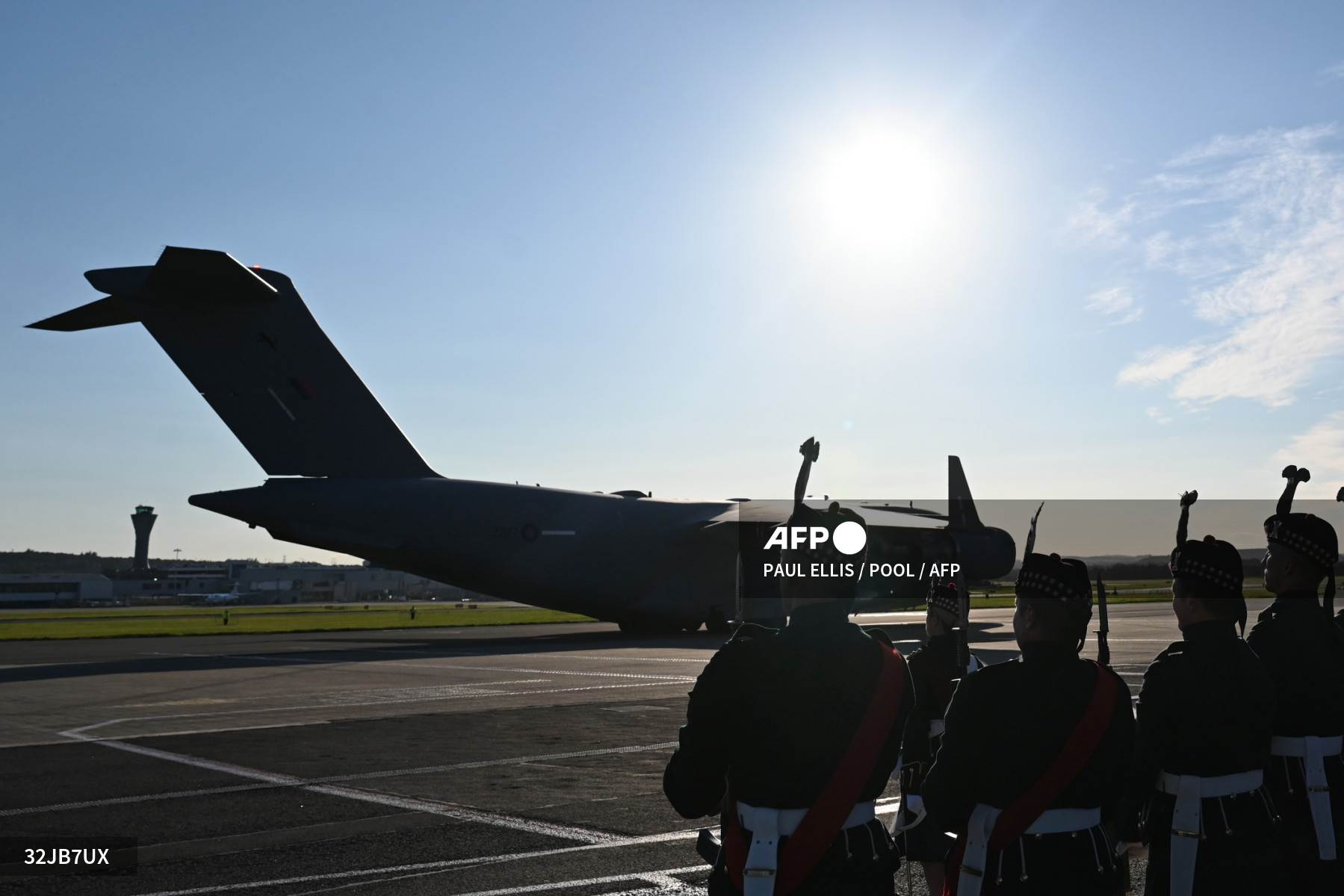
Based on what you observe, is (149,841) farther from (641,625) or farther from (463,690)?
(641,625)

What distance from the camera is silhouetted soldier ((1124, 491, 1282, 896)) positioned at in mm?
4684

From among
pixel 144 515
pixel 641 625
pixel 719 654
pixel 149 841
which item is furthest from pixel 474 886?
pixel 144 515

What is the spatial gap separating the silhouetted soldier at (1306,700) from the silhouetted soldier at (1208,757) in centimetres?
45

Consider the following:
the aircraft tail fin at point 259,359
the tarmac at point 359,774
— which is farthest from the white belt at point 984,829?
the aircraft tail fin at point 259,359

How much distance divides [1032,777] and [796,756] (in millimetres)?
921

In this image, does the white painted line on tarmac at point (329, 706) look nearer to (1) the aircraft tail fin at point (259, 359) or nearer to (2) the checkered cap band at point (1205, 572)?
(1) the aircraft tail fin at point (259, 359)

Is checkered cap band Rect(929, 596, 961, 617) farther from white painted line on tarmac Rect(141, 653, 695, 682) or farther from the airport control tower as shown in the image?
the airport control tower

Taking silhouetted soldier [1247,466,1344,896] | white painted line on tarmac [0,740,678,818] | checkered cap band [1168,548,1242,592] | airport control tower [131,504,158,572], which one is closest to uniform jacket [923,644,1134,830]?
checkered cap band [1168,548,1242,592]

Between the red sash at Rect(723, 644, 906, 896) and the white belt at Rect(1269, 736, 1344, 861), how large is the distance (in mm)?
2235

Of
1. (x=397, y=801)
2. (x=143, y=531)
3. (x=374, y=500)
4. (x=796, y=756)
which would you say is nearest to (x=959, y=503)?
(x=374, y=500)

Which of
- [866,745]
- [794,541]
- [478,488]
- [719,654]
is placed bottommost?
[866,745]

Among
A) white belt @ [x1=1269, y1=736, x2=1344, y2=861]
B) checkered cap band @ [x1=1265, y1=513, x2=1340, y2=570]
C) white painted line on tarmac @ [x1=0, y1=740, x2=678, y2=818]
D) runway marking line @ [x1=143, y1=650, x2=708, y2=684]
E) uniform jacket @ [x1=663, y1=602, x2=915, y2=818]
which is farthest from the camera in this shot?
runway marking line @ [x1=143, y1=650, x2=708, y2=684]

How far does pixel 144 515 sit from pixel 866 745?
214045 millimetres

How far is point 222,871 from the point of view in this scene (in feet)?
25.9
